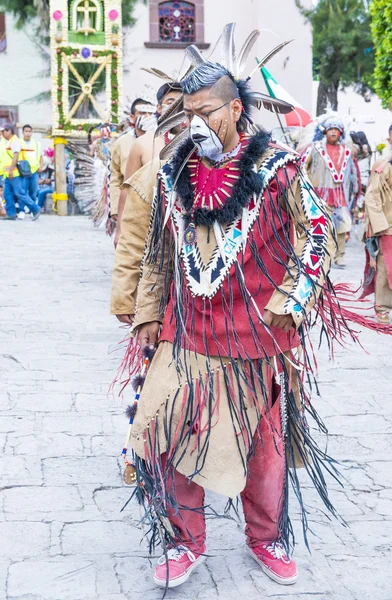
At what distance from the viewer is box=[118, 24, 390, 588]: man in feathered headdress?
299cm

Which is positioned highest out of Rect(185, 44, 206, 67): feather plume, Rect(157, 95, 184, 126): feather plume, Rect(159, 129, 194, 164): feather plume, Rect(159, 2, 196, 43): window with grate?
Rect(159, 2, 196, 43): window with grate

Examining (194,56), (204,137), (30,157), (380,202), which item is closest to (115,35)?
(30,157)

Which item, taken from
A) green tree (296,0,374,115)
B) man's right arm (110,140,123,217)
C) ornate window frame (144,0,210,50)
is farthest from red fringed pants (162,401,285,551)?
ornate window frame (144,0,210,50)

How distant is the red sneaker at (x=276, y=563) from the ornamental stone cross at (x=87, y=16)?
1531cm

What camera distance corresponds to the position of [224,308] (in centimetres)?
302

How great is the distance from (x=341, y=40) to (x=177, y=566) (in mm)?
20563

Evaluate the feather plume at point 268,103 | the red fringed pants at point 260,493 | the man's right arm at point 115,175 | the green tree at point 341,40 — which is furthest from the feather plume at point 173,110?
the green tree at point 341,40

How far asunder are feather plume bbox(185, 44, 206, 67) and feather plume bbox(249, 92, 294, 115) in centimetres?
20

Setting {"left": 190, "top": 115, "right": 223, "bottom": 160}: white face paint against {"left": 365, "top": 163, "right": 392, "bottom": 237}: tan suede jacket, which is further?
{"left": 365, "top": 163, "right": 392, "bottom": 237}: tan suede jacket

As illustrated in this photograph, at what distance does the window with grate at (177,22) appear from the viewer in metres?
25.0

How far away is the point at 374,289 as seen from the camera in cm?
796

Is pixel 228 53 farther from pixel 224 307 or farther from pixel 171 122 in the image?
pixel 224 307

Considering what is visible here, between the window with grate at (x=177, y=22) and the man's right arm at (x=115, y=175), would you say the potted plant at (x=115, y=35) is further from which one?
the man's right arm at (x=115, y=175)

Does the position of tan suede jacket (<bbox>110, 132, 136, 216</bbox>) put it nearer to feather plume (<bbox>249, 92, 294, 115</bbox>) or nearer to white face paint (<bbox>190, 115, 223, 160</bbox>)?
feather plume (<bbox>249, 92, 294, 115</bbox>)
